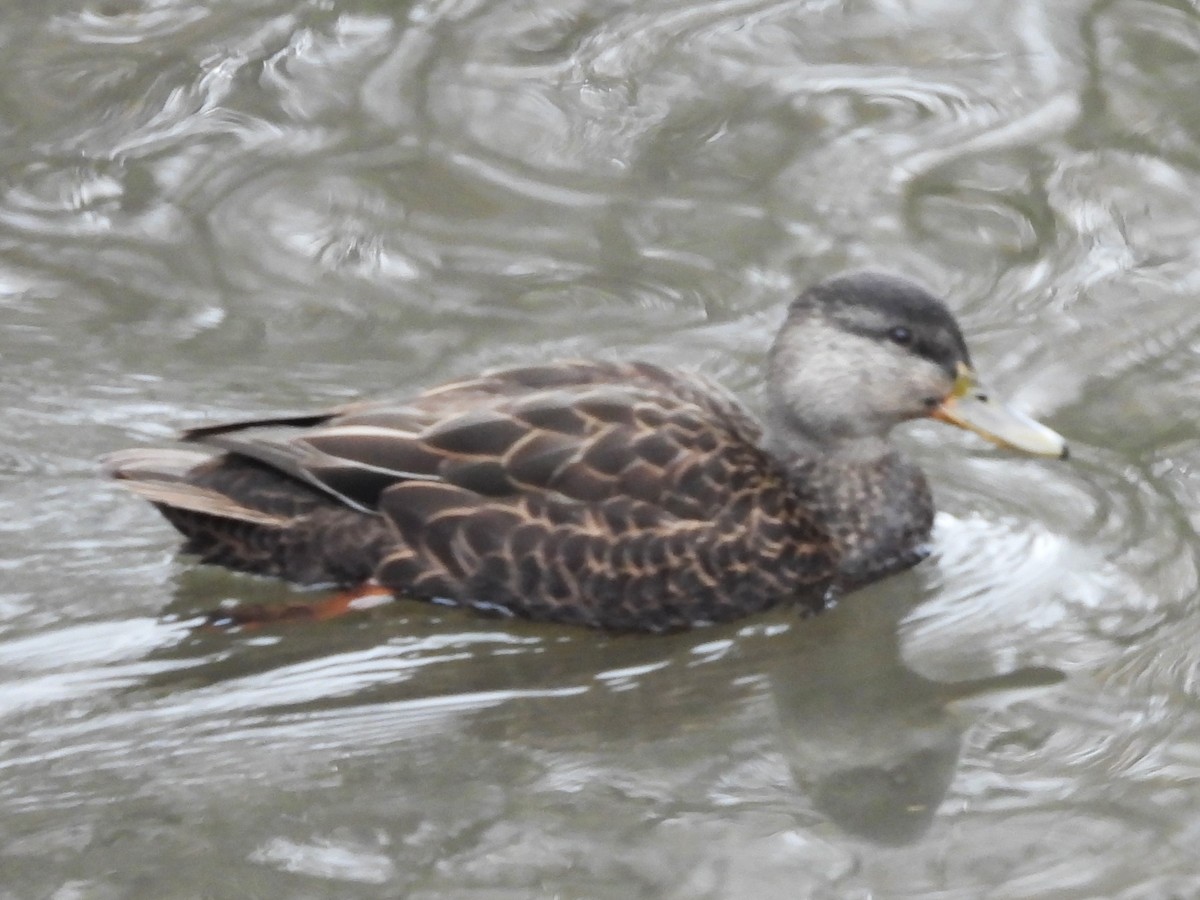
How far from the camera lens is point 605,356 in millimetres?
7562

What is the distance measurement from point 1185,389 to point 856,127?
214cm

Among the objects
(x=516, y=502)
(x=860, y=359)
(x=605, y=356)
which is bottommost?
(x=516, y=502)

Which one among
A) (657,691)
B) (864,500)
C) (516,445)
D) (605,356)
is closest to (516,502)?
(516,445)

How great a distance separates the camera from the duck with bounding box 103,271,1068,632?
6.22 meters

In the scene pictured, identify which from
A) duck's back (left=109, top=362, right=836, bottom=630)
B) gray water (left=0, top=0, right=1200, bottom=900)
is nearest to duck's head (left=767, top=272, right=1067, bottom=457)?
duck's back (left=109, top=362, right=836, bottom=630)

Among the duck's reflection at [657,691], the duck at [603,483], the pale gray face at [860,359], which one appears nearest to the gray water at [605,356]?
the duck's reflection at [657,691]

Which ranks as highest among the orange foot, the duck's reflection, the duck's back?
the duck's back

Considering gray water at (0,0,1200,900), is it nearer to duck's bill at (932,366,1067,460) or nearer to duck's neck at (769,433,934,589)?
duck's neck at (769,433,934,589)

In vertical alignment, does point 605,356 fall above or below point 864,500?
above

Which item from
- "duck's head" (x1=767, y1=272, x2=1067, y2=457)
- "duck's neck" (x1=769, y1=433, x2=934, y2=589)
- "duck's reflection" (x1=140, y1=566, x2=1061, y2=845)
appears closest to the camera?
"duck's reflection" (x1=140, y1=566, x2=1061, y2=845)

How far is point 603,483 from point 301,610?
945mm

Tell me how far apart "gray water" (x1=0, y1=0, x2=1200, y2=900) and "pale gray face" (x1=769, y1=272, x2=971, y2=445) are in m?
0.52

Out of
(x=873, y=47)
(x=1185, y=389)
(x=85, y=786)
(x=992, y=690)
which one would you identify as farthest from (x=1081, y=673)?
(x=873, y=47)

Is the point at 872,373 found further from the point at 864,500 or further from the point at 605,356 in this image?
the point at 605,356
